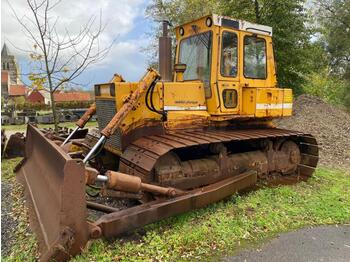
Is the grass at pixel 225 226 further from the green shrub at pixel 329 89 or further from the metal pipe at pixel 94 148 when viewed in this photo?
the green shrub at pixel 329 89

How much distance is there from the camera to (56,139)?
7.06 m

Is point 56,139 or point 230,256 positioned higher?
point 56,139

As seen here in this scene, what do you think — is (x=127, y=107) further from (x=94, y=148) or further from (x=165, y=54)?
(x=165, y=54)

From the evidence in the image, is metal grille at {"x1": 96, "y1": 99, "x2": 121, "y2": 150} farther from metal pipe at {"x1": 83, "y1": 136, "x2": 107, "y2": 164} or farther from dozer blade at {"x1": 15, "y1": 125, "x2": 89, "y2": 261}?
dozer blade at {"x1": 15, "y1": 125, "x2": 89, "y2": 261}

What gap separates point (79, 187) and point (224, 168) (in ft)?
8.86

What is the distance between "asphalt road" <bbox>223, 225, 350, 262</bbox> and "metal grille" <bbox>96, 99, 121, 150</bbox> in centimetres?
242

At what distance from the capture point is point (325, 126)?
1265 centimetres

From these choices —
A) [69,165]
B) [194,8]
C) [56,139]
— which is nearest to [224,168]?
[69,165]

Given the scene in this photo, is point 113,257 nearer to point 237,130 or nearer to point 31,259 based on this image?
point 31,259

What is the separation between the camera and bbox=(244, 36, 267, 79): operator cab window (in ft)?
20.2

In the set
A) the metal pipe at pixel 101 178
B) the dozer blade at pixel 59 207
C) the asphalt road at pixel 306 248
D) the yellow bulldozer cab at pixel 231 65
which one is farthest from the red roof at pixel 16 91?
the asphalt road at pixel 306 248

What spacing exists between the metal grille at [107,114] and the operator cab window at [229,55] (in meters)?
1.84

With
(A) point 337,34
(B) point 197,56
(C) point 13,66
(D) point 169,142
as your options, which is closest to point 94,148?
(D) point 169,142

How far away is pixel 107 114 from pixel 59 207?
2210mm
